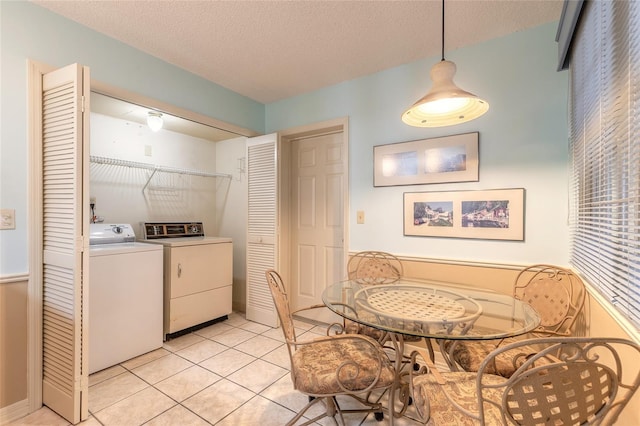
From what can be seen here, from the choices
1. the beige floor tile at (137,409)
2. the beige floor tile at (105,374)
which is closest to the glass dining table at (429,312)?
the beige floor tile at (137,409)

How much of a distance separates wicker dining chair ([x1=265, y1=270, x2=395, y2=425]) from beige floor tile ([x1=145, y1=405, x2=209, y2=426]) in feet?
2.02

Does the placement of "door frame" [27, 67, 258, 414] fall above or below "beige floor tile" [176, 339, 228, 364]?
above

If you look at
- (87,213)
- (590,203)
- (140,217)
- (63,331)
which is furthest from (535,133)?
(140,217)

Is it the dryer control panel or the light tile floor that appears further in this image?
the dryer control panel

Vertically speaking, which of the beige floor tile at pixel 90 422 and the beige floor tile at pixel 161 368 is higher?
the beige floor tile at pixel 161 368

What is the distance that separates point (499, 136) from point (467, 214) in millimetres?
636

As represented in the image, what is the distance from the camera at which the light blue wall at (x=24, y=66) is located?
176 cm

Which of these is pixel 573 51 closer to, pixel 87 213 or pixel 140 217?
pixel 87 213

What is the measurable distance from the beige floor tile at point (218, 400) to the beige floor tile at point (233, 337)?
67cm

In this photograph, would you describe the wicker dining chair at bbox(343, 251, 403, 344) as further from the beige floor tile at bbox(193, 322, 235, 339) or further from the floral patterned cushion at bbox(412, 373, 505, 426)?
the beige floor tile at bbox(193, 322, 235, 339)

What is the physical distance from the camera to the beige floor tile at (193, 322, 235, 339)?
3012 millimetres

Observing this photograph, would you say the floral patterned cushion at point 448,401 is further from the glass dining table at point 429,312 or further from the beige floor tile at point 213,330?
the beige floor tile at point 213,330

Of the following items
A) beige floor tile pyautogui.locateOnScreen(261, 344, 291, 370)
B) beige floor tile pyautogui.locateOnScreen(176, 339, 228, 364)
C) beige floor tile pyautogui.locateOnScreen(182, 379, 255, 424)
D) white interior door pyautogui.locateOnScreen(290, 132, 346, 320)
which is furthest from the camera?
white interior door pyautogui.locateOnScreen(290, 132, 346, 320)

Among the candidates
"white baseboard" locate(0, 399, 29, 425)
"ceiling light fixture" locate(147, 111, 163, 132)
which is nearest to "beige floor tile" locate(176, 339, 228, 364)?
"white baseboard" locate(0, 399, 29, 425)
